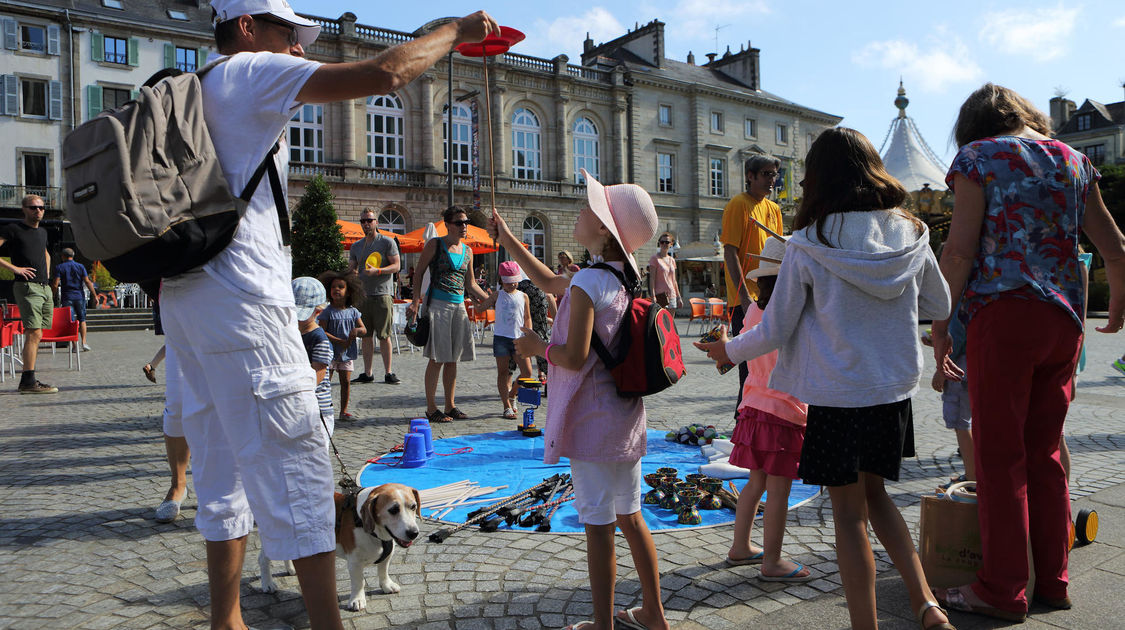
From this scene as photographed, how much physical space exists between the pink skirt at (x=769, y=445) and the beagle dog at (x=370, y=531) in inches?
58.7

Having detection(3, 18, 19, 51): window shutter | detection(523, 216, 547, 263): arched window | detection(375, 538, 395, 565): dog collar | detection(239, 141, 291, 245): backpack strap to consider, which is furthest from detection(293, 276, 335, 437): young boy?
detection(3, 18, 19, 51): window shutter

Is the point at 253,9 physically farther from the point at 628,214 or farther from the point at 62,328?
the point at 62,328

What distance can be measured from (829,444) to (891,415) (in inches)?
9.3

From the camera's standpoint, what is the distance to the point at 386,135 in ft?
115

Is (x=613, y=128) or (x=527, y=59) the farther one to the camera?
(x=613, y=128)

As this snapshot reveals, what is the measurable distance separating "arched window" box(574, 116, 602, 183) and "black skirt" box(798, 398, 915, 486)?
127 ft

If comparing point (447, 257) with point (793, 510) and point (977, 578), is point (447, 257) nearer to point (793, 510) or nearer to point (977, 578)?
point (793, 510)

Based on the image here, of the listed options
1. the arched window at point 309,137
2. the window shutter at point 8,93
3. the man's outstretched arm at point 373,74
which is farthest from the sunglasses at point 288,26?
the window shutter at point 8,93

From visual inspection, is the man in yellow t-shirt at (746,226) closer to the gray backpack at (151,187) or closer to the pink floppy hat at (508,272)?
the pink floppy hat at (508,272)

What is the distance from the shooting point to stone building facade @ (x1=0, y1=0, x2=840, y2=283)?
3189cm

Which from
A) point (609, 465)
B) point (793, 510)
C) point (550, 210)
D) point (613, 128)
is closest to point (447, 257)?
point (793, 510)

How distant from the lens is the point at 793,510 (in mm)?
4258

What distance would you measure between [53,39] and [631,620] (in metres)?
38.0

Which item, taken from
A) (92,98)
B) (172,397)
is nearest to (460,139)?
(92,98)
